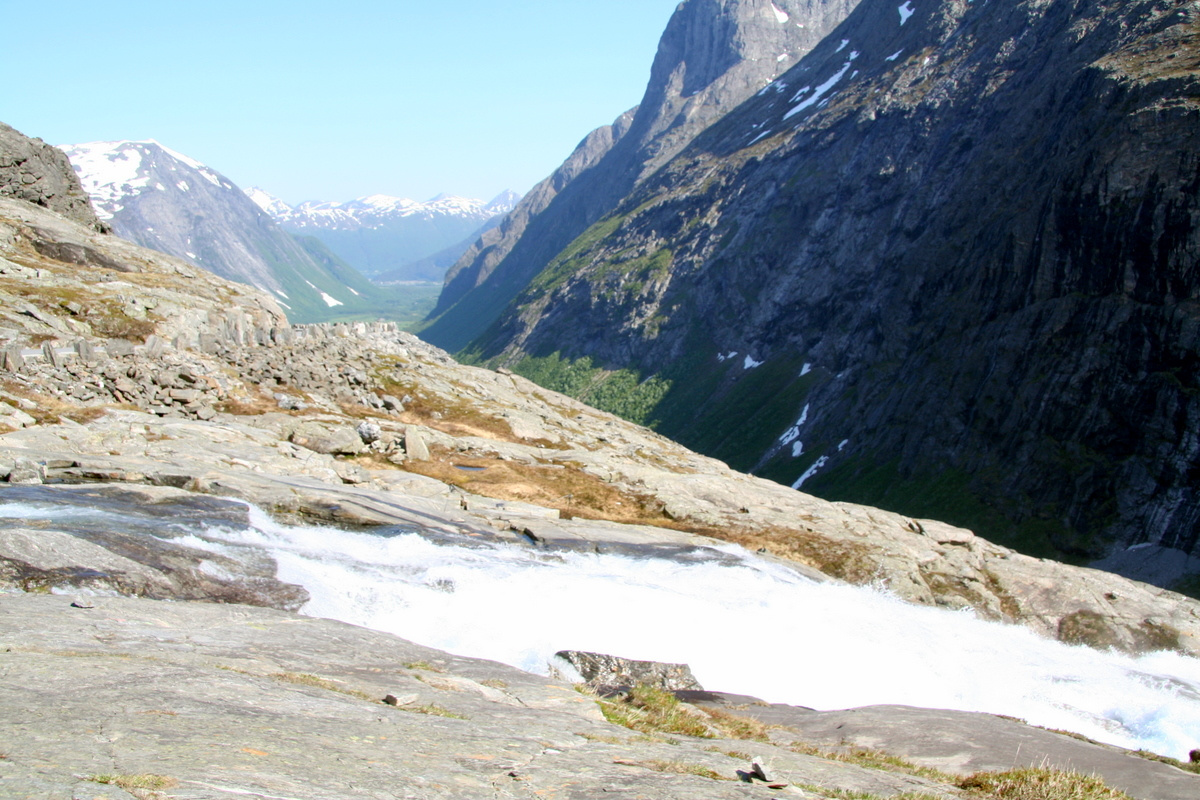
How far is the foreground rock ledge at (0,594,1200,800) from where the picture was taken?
10039 mm

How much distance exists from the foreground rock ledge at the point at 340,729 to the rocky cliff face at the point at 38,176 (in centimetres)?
8661

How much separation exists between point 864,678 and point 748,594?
22.6 feet

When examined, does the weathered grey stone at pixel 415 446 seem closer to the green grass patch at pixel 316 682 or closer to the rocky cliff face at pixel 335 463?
the rocky cliff face at pixel 335 463

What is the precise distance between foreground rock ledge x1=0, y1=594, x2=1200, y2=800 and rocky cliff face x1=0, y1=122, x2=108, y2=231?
8661 cm

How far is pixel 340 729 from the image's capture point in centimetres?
1241

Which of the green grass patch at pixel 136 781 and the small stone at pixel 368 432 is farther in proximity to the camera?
the small stone at pixel 368 432

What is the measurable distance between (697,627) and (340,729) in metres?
19.3

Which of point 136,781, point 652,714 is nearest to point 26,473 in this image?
point 136,781

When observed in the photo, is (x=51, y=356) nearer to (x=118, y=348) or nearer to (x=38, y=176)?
(x=118, y=348)

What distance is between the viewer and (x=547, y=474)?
54438 mm

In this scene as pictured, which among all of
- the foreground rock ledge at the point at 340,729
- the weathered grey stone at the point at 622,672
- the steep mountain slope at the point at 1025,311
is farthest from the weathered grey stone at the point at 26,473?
the steep mountain slope at the point at 1025,311

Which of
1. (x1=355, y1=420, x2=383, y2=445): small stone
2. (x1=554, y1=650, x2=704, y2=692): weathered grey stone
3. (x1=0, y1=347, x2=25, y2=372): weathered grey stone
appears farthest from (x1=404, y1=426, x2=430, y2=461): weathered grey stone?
(x1=554, y1=650, x2=704, y2=692): weathered grey stone

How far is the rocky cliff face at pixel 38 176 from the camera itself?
81.4 meters

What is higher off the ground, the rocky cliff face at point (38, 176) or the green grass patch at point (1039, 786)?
the rocky cliff face at point (38, 176)
